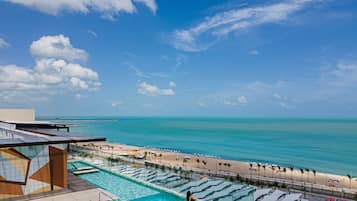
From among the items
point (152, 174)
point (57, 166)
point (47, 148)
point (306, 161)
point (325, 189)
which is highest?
point (47, 148)

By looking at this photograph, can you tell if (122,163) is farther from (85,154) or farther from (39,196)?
(39,196)

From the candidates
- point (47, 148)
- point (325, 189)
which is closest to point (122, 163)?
point (47, 148)

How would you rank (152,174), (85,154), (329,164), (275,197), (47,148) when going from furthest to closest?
(329,164) → (85,154) → (152,174) → (275,197) → (47,148)

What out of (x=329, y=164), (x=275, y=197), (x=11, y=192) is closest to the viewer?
(x=11, y=192)

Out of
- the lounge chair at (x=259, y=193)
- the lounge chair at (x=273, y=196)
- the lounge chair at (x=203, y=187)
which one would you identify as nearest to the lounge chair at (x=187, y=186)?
the lounge chair at (x=203, y=187)

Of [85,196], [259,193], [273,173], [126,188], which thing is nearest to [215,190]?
[259,193]

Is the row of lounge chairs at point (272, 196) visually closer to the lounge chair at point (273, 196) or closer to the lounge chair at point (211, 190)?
the lounge chair at point (273, 196)

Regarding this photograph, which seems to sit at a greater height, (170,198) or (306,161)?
(170,198)

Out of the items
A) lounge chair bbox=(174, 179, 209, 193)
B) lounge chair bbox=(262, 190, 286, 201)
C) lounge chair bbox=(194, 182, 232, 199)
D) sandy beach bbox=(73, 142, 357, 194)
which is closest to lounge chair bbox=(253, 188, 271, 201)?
lounge chair bbox=(262, 190, 286, 201)
